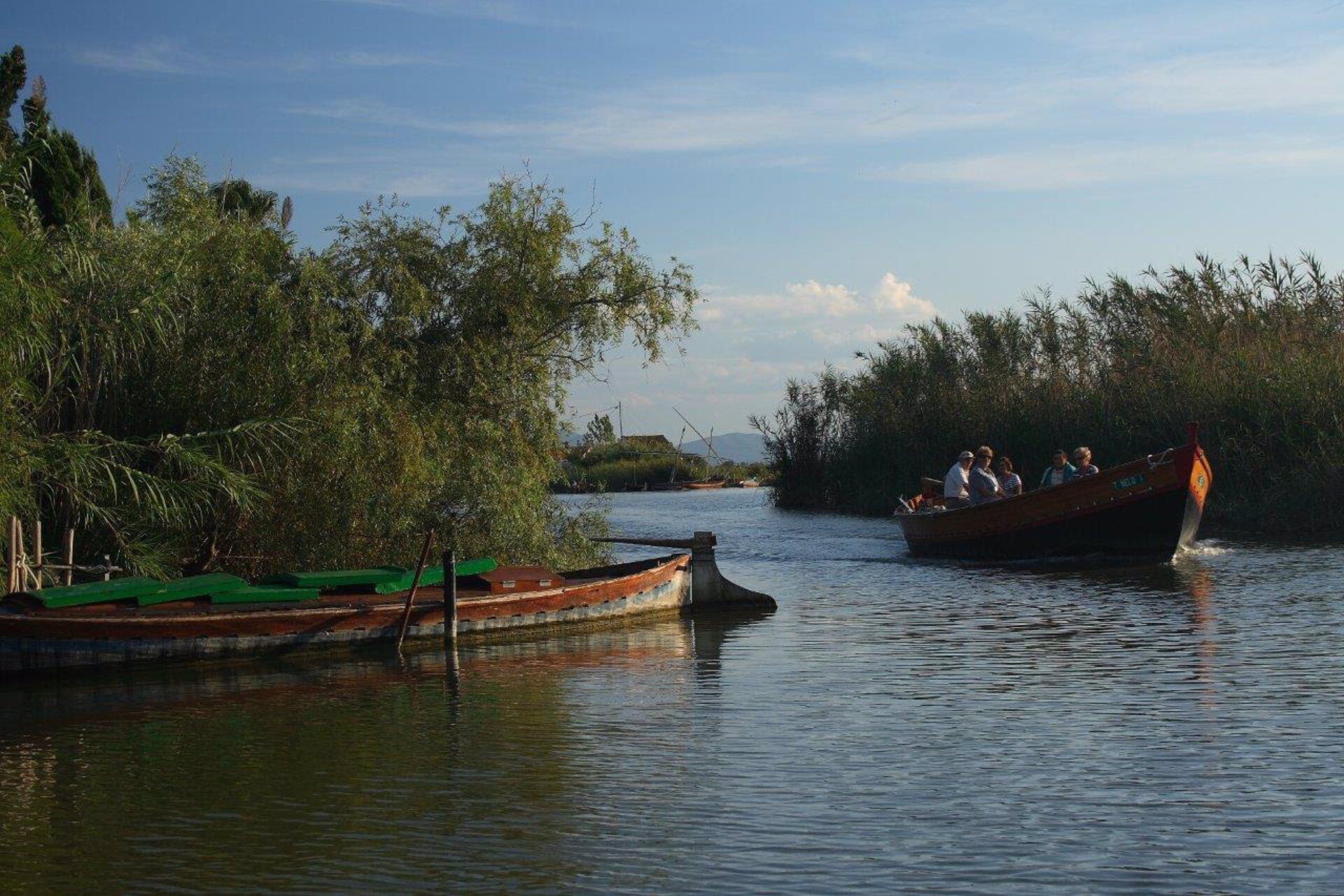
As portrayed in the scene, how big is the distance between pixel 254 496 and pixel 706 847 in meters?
11.6

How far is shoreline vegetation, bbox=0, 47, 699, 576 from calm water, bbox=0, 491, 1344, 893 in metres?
3.09

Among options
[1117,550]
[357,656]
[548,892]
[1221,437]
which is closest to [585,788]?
[548,892]

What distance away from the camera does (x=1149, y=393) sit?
31281 millimetres

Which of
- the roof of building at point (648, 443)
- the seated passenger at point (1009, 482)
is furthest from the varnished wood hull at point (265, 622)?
the roof of building at point (648, 443)

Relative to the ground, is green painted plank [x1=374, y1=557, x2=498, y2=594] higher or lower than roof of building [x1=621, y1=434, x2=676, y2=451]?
lower

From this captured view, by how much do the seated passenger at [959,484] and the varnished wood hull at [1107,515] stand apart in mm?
509

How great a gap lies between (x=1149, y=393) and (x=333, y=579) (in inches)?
828

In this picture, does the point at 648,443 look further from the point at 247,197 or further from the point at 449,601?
the point at 449,601

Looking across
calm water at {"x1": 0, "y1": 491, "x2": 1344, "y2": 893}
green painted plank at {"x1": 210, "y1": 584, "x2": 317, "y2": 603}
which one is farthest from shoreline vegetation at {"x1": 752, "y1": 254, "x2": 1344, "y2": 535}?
green painted plank at {"x1": 210, "y1": 584, "x2": 317, "y2": 603}

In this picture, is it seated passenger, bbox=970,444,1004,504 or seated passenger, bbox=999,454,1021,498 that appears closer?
seated passenger, bbox=970,444,1004,504

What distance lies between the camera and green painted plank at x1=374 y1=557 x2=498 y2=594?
53.1ft

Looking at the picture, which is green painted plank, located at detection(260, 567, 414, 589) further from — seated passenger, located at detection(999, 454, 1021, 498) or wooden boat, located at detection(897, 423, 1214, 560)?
seated passenger, located at detection(999, 454, 1021, 498)

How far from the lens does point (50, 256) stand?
15406 millimetres

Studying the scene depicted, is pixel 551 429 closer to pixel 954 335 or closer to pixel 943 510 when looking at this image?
pixel 943 510
